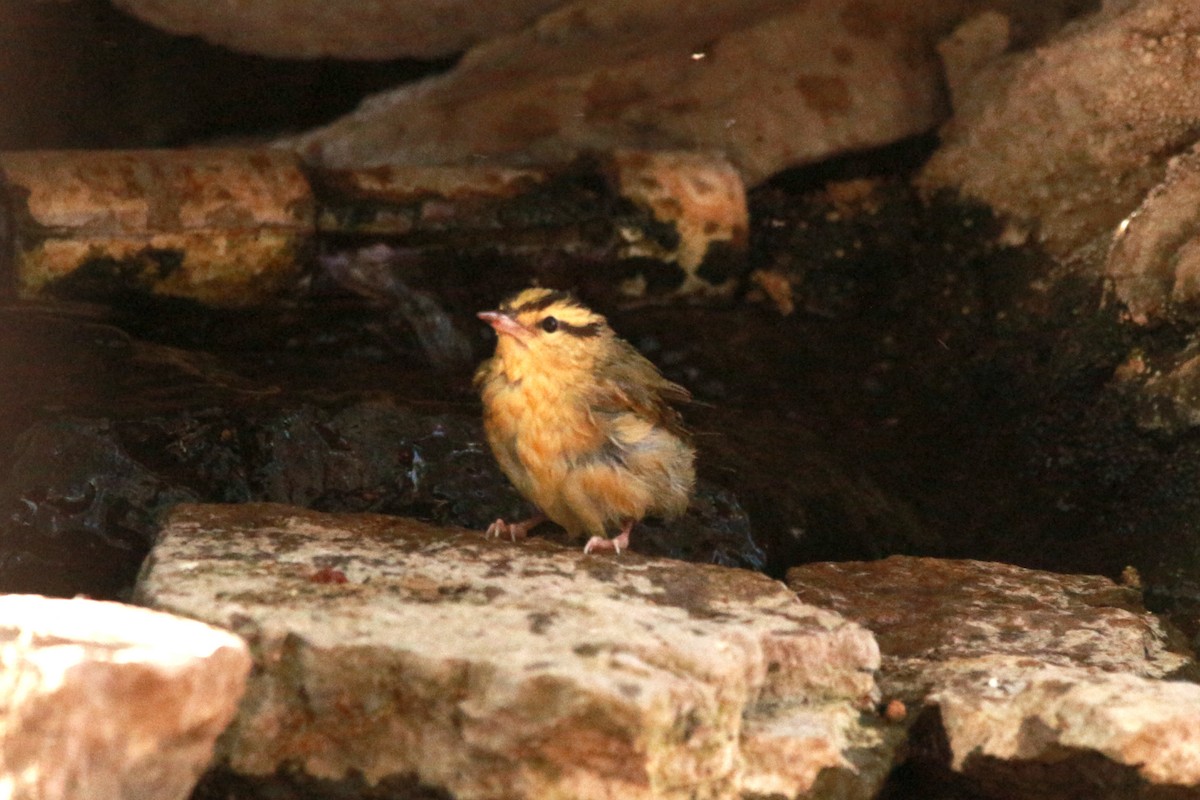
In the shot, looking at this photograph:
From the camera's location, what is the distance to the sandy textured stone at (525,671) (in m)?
3.16

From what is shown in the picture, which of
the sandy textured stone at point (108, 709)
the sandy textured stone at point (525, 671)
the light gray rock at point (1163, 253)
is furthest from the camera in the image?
the light gray rock at point (1163, 253)

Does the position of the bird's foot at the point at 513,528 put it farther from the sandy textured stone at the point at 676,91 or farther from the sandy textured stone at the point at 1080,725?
the sandy textured stone at the point at 676,91

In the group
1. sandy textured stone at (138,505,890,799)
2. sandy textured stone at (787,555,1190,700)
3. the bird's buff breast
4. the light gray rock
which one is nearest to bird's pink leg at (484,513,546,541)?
the bird's buff breast

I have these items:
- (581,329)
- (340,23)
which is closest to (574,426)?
(581,329)

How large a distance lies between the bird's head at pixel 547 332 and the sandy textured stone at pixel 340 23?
9.08ft

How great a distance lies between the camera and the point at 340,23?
25.0ft

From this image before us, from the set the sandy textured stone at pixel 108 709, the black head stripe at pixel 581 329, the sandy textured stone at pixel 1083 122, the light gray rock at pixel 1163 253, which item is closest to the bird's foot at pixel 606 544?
the black head stripe at pixel 581 329

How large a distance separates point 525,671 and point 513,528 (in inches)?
75.0

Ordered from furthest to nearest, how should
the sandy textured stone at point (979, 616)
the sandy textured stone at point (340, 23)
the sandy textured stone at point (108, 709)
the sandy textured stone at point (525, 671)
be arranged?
1. the sandy textured stone at point (340, 23)
2. the sandy textured stone at point (979, 616)
3. the sandy textured stone at point (525, 671)
4. the sandy textured stone at point (108, 709)

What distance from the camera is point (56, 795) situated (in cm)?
279

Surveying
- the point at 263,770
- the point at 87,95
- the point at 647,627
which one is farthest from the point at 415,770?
the point at 87,95

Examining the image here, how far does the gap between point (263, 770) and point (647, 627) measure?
36.3 inches

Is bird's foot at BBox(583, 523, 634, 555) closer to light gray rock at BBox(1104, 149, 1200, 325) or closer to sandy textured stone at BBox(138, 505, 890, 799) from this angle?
sandy textured stone at BBox(138, 505, 890, 799)

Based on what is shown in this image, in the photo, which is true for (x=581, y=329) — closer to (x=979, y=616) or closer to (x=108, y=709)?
(x=979, y=616)
